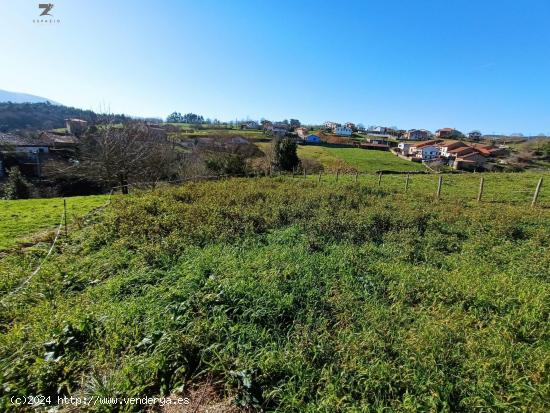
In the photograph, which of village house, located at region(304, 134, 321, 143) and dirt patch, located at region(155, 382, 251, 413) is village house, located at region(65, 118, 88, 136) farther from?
village house, located at region(304, 134, 321, 143)

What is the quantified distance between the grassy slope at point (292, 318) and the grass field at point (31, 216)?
298 cm

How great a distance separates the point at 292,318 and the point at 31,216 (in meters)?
14.4

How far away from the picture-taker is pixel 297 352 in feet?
12.6

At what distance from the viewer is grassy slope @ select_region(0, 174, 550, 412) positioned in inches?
134

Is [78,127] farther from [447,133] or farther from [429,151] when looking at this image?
[447,133]

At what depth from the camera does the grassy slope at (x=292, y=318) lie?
134 inches

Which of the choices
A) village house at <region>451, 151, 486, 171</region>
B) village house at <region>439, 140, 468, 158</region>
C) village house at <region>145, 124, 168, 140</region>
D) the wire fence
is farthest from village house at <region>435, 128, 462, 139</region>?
village house at <region>145, 124, 168, 140</region>

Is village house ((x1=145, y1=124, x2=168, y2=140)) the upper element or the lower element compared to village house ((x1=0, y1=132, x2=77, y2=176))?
upper

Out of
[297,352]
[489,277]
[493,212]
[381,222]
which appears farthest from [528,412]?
[493,212]

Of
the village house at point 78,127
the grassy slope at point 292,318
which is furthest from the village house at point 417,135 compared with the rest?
the grassy slope at point 292,318

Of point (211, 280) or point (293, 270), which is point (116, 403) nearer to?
point (211, 280)

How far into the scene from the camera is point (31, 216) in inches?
509

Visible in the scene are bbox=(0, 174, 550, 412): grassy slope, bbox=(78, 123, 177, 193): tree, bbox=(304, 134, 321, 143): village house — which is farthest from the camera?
bbox=(304, 134, 321, 143): village house

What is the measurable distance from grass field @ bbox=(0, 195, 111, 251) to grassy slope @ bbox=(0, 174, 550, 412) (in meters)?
2.98
